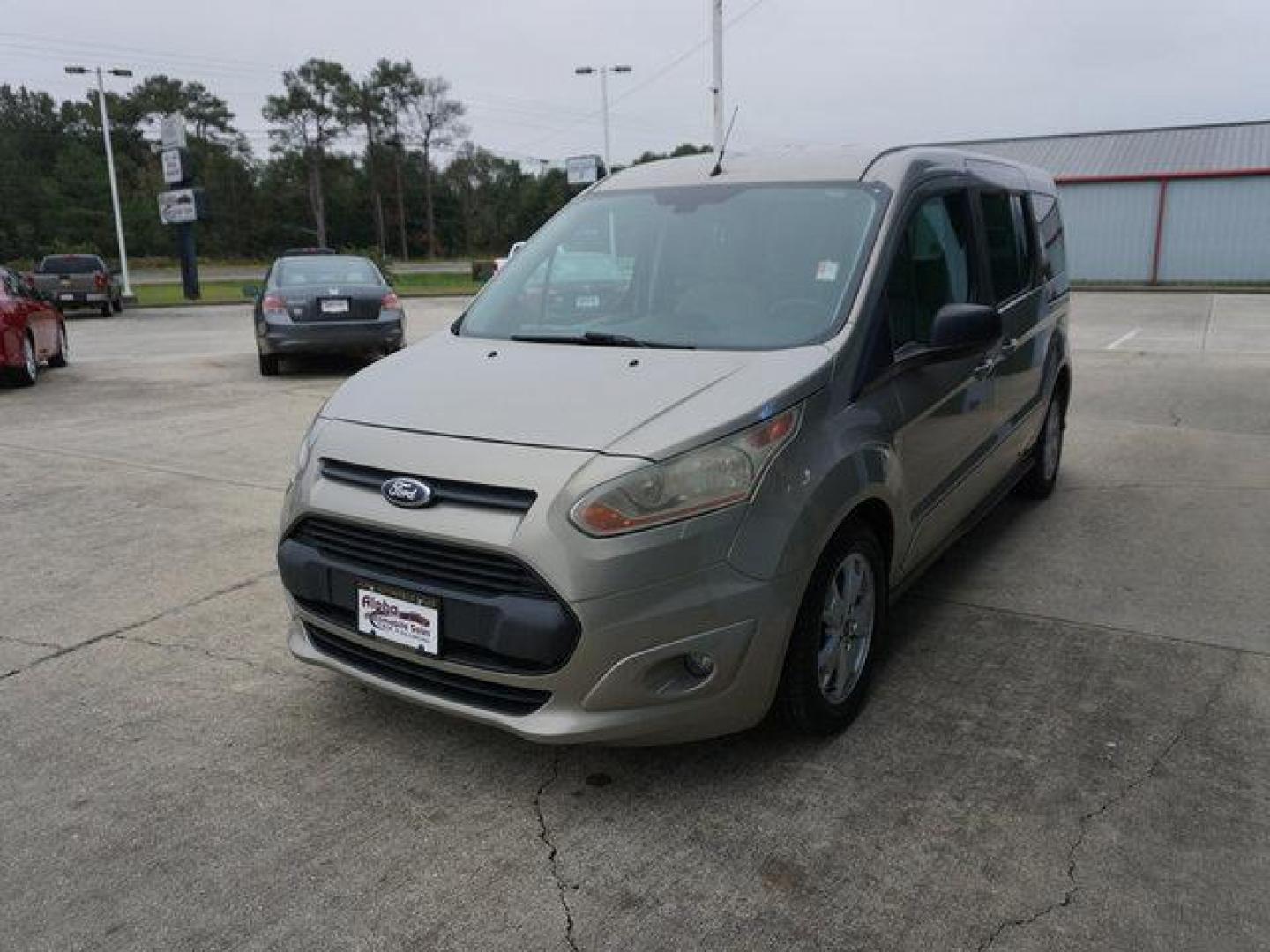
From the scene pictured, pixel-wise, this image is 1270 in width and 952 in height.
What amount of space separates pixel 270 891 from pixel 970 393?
10.4 feet

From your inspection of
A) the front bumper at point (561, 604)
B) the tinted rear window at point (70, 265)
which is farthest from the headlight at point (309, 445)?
the tinted rear window at point (70, 265)

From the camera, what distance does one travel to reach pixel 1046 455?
606 centimetres

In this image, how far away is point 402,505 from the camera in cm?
288

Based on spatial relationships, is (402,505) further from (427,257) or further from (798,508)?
(427,257)

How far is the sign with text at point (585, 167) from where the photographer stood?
119 ft

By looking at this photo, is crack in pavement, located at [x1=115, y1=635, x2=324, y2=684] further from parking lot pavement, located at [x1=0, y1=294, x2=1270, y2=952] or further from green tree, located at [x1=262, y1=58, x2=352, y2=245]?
green tree, located at [x1=262, y1=58, x2=352, y2=245]

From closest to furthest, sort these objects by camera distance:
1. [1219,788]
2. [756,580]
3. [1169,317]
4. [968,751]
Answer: [756,580] < [1219,788] < [968,751] < [1169,317]

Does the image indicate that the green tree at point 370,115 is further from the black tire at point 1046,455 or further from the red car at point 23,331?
the black tire at point 1046,455

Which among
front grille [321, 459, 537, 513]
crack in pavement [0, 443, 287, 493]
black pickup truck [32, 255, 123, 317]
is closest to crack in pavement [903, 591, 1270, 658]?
front grille [321, 459, 537, 513]

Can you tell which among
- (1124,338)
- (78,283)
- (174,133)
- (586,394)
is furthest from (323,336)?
(174,133)

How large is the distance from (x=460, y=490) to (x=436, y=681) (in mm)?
576

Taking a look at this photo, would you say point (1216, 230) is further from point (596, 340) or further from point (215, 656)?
point (215, 656)

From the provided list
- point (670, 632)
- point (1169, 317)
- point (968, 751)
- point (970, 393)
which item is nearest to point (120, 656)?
point (670, 632)

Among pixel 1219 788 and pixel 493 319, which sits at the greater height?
pixel 493 319
